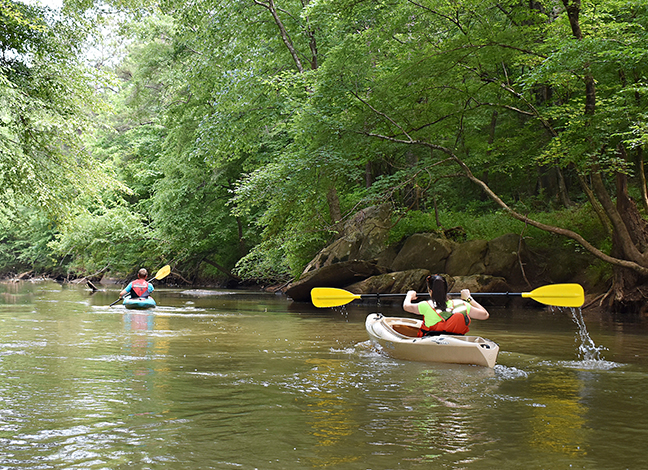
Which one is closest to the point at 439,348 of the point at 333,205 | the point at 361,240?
the point at 361,240

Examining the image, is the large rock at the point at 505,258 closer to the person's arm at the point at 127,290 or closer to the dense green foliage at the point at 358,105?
the dense green foliage at the point at 358,105

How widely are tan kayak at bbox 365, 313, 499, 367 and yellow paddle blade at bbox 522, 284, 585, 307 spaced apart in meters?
1.69

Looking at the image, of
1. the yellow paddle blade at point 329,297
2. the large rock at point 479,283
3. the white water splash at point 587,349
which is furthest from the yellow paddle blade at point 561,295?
the large rock at point 479,283

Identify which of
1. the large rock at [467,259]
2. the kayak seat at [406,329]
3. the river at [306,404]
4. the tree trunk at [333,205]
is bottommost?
the river at [306,404]

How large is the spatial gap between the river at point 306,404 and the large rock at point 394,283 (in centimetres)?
584

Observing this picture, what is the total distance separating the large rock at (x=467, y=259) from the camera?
49.8 ft

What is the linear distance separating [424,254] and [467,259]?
1111 mm

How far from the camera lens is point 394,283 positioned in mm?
15016

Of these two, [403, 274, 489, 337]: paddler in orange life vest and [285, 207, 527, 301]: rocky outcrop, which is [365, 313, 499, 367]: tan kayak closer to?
[403, 274, 489, 337]: paddler in orange life vest

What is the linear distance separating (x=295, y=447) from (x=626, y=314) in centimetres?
1069

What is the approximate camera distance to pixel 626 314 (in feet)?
39.9

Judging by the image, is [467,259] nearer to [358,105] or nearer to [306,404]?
[358,105]

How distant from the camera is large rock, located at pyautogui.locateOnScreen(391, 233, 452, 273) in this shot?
15664 millimetres

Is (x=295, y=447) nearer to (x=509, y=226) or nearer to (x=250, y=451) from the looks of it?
(x=250, y=451)
